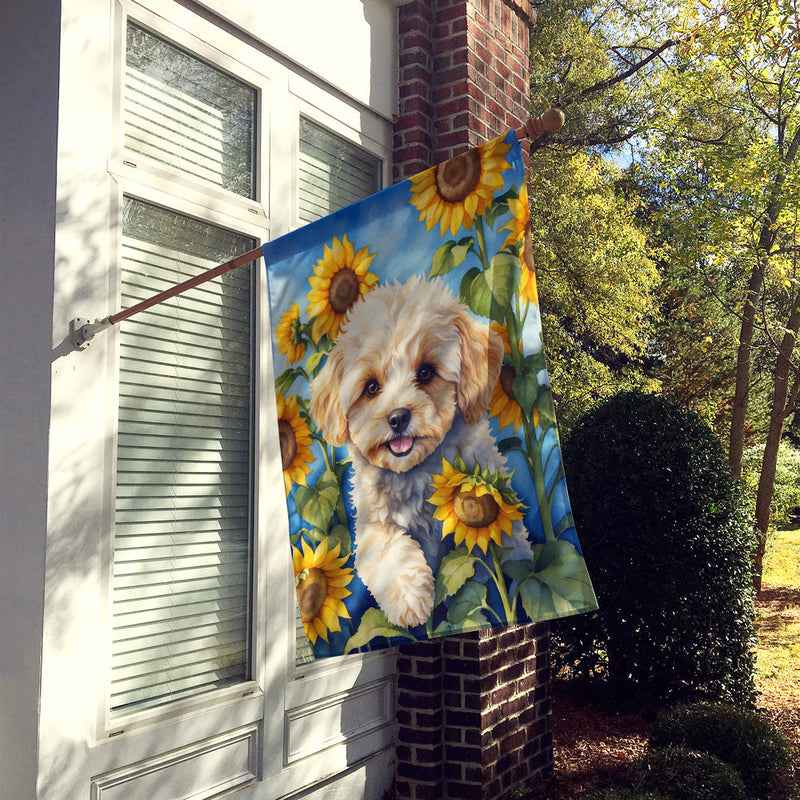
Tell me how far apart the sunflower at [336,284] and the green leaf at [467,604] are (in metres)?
0.93

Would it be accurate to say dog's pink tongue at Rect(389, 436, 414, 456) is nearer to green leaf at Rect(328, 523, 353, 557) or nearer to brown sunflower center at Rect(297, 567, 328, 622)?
green leaf at Rect(328, 523, 353, 557)

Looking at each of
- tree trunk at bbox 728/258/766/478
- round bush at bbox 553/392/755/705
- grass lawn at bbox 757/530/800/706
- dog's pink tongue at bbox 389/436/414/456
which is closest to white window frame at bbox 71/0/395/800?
dog's pink tongue at bbox 389/436/414/456

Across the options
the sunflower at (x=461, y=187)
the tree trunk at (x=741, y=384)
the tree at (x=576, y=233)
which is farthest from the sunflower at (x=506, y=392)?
the tree trunk at (x=741, y=384)

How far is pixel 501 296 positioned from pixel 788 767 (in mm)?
3777

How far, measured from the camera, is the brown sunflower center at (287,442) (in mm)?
2795

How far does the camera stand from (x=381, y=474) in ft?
8.57

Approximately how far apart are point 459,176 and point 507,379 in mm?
645

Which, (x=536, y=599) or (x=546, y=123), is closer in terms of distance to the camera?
(x=546, y=123)

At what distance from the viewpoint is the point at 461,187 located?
8.29ft

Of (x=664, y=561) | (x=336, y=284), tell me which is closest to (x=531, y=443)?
(x=336, y=284)

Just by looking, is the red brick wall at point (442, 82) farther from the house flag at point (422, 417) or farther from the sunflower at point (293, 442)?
the sunflower at point (293, 442)

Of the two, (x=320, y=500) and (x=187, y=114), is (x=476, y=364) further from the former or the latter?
(x=187, y=114)

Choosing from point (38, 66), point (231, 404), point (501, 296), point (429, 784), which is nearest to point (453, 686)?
point (429, 784)

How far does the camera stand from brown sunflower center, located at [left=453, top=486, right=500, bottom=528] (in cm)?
249
